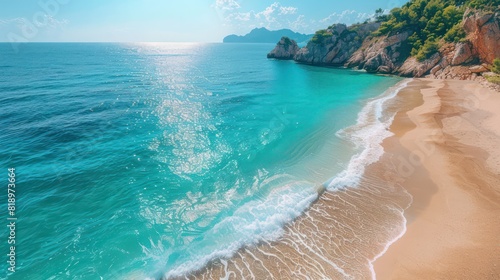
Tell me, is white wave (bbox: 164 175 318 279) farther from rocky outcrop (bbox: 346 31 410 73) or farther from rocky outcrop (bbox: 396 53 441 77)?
rocky outcrop (bbox: 346 31 410 73)

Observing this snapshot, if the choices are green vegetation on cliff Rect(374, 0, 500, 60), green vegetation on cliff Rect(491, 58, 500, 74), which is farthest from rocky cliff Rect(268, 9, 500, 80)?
green vegetation on cliff Rect(491, 58, 500, 74)

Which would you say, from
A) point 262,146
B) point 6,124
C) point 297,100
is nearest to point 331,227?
point 262,146

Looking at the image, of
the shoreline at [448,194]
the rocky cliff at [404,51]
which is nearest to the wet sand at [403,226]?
the shoreline at [448,194]

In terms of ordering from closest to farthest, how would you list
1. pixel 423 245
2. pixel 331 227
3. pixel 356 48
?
pixel 423 245 → pixel 331 227 → pixel 356 48

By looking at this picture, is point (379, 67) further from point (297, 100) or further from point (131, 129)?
point (131, 129)

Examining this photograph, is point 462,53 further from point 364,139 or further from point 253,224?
point 253,224

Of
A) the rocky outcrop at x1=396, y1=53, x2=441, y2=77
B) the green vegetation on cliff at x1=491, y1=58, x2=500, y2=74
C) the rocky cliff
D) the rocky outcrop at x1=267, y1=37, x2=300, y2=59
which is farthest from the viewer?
the rocky outcrop at x1=267, y1=37, x2=300, y2=59

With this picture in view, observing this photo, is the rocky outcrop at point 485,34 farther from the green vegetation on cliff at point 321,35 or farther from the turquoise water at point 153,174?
the green vegetation on cliff at point 321,35
